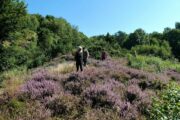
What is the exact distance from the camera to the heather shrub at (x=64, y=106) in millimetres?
15389

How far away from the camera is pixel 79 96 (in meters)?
17.6

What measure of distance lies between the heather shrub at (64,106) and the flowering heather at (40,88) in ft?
3.09

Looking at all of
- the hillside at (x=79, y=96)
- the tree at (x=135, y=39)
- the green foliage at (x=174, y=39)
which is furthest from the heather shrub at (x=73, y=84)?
the tree at (x=135, y=39)

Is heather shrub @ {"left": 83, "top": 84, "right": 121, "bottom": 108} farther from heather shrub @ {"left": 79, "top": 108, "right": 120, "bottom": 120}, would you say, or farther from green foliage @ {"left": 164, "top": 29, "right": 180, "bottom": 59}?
green foliage @ {"left": 164, "top": 29, "right": 180, "bottom": 59}

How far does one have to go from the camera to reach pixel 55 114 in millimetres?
15461

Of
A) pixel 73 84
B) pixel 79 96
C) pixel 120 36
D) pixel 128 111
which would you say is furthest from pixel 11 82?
pixel 120 36

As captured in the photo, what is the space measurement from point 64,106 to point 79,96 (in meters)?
1.82

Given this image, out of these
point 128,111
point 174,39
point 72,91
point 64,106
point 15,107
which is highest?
point 174,39

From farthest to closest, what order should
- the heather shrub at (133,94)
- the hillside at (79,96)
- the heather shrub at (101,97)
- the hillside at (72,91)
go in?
the heather shrub at (133,94), the heather shrub at (101,97), the hillside at (79,96), the hillside at (72,91)

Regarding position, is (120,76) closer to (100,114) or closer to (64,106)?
(64,106)

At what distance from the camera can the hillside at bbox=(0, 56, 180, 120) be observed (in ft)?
49.9

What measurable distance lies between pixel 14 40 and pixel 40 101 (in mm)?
8577

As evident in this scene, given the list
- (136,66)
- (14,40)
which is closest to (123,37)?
(136,66)

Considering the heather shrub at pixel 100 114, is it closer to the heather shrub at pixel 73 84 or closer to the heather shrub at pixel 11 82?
the heather shrub at pixel 73 84
